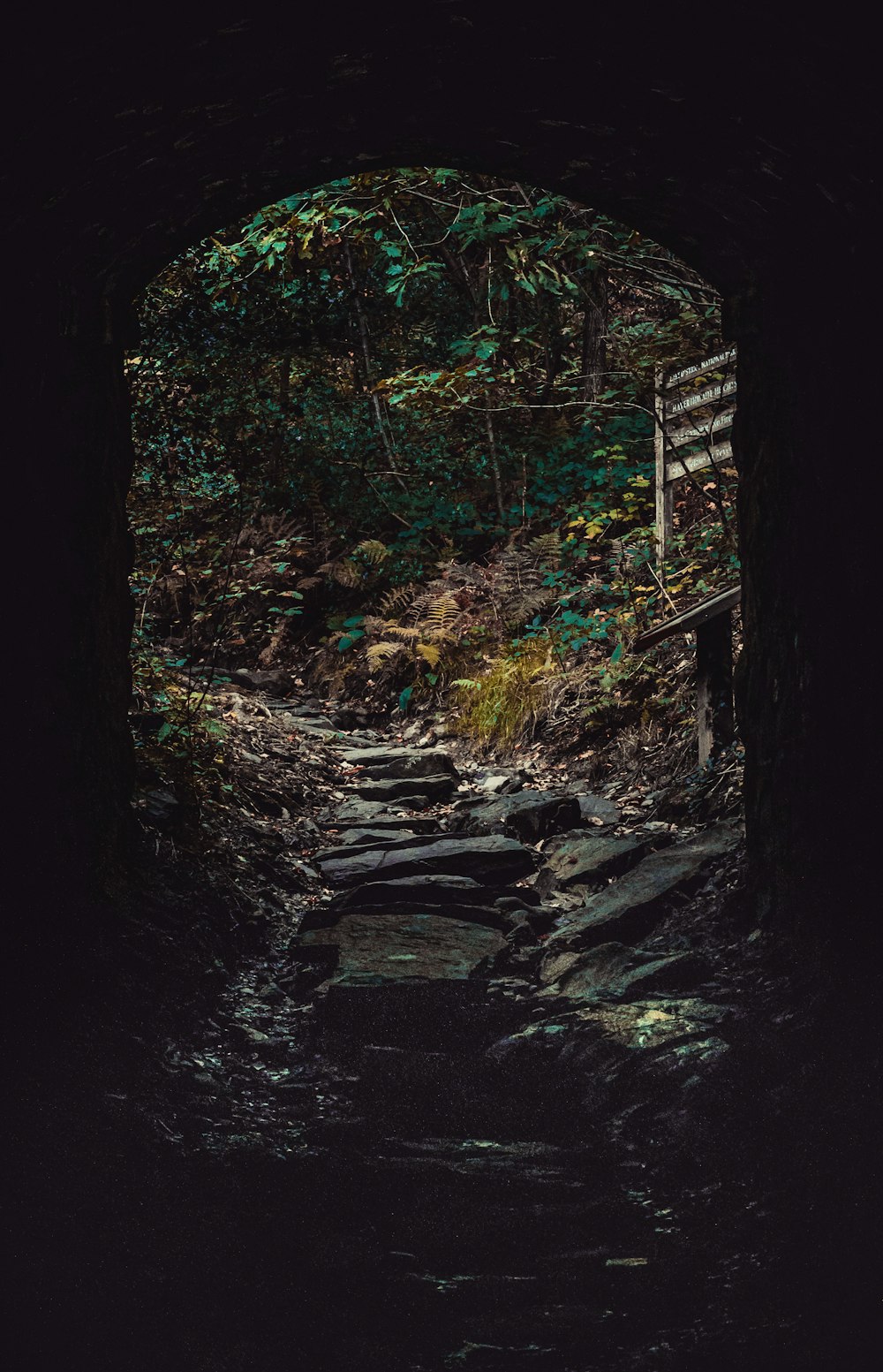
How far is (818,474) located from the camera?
429cm

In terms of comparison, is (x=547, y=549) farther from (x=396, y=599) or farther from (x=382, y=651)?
(x=382, y=651)

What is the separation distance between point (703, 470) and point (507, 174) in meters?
6.28

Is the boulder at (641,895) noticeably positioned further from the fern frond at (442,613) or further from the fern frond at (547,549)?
the fern frond at (547,549)

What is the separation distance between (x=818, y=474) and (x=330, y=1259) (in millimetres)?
3243

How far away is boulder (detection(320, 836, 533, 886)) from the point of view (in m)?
6.67

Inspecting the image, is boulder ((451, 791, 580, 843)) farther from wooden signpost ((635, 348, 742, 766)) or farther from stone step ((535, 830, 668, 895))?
wooden signpost ((635, 348, 742, 766))

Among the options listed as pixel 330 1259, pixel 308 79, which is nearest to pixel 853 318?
pixel 308 79

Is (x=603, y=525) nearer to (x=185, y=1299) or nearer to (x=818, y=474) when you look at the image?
(x=818, y=474)

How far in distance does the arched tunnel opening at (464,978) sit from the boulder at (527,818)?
251cm

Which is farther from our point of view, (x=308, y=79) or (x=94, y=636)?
(x=94, y=636)

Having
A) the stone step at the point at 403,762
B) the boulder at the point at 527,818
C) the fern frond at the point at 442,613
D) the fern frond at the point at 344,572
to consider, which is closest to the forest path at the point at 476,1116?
the boulder at the point at 527,818

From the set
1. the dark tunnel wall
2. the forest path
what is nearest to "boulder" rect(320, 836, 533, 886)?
the forest path

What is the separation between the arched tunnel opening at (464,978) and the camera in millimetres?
3092

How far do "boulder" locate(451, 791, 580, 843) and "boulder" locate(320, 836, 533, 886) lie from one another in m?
0.62
